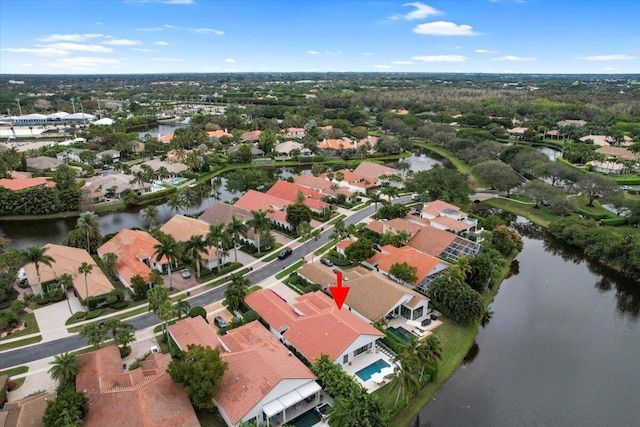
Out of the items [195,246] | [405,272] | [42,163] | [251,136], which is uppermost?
[251,136]

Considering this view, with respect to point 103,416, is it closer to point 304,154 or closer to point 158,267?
point 158,267

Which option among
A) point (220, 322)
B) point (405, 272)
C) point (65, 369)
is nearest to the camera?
point (65, 369)

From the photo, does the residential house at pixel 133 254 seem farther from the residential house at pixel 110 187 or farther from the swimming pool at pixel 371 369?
the swimming pool at pixel 371 369

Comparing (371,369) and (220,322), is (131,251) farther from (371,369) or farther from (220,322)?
(371,369)

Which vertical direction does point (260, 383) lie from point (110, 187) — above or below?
below

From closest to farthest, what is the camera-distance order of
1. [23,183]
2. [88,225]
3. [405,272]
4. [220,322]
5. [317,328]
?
[317,328]
[220,322]
[405,272]
[88,225]
[23,183]

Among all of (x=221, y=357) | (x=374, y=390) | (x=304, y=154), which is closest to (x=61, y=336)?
(x=221, y=357)

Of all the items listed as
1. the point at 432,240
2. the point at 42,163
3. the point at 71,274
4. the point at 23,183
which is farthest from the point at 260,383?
the point at 42,163

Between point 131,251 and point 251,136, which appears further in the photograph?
point 251,136
